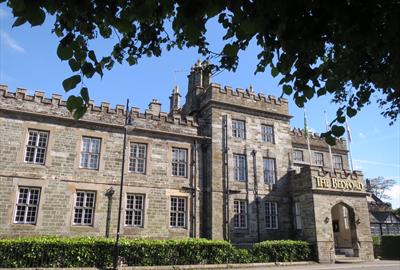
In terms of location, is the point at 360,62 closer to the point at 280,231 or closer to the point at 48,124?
the point at 48,124

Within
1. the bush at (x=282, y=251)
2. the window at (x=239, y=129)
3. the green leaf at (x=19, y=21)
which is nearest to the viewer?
the green leaf at (x=19, y=21)

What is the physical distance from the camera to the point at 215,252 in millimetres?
19750

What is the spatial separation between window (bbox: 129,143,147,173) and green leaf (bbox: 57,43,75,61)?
752 inches

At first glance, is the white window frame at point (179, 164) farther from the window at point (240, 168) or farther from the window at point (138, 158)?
the window at point (240, 168)

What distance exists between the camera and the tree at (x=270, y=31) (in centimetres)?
403

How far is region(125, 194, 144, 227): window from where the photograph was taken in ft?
71.3

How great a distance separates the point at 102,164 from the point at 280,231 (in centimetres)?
1334

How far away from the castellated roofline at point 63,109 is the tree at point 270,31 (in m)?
16.5

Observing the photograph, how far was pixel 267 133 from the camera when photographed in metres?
27.4

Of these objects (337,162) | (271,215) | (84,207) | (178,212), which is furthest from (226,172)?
(337,162)

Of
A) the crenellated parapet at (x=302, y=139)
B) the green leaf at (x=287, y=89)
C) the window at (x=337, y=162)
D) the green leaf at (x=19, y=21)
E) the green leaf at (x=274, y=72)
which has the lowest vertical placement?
the green leaf at (x=19, y=21)

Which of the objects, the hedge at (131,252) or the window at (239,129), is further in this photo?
the window at (239,129)

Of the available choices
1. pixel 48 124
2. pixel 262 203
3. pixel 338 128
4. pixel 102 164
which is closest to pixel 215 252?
pixel 262 203

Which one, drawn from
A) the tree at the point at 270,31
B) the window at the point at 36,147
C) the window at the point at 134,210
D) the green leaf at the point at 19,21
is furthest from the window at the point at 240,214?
the green leaf at the point at 19,21
